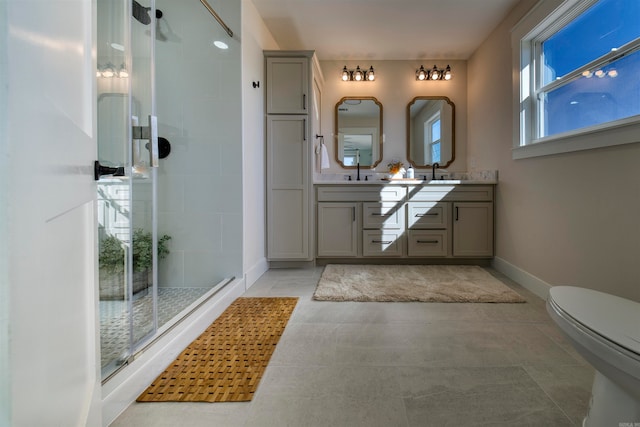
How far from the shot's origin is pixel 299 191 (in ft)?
10.5

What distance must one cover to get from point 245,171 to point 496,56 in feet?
8.54

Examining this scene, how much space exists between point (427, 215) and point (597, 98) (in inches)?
65.4

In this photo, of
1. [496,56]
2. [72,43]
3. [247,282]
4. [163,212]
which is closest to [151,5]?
[72,43]

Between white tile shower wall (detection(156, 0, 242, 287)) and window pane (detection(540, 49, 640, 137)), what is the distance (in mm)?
2260

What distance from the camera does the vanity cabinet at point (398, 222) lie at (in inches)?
130

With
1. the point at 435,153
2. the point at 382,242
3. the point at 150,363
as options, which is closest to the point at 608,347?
the point at 150,363

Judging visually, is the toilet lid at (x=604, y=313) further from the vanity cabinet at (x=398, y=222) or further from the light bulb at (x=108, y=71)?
the vanity cabinet at (x=398, y=222)

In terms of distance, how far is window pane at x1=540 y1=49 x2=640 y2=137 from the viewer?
1.69 m

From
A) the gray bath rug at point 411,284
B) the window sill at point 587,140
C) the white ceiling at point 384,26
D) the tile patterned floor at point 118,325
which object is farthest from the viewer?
the white ceiling at point 384,26

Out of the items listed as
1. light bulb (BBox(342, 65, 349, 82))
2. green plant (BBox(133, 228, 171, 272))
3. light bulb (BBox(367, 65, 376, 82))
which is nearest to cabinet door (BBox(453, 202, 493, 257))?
light bulb (BBox(367, 65, 376, 82))

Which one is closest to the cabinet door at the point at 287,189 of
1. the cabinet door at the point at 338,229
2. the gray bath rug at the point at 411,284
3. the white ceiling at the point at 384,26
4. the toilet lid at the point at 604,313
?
the cabinet door at the point at 338,229

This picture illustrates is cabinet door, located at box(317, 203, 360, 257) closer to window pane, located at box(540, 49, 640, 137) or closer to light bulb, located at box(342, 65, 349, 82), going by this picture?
light bulb, located at box(342, 65, 349, 82)

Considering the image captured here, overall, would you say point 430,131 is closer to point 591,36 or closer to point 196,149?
point 591,36

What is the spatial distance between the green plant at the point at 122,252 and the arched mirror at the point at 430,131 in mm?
3155
